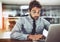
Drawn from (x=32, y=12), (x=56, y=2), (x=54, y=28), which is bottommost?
(x=54, y=28)

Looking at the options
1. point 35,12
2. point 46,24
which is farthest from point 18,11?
point 46,24

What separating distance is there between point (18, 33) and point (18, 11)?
0.26 meters

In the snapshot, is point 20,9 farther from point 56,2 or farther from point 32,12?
point 56,2

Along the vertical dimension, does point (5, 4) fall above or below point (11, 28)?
above

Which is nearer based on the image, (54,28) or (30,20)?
(54,28)

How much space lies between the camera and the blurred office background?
1.60 meters

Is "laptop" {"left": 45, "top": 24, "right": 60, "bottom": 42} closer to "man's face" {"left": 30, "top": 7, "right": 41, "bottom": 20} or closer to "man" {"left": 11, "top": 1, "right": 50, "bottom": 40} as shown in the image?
"man" {"left": 11, "top": 1, "right": 50, "bottom": 40}

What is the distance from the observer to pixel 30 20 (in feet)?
5.36

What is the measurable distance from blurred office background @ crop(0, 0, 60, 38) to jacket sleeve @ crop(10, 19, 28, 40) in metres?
0.04

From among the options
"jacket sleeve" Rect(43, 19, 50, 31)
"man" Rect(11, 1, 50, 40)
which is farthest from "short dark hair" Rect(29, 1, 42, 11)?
"jacket sleeve" Rect(43, 19, 50, 31)

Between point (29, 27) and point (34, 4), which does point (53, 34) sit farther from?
point (34, 4)

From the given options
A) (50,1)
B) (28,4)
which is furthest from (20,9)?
(50,1)

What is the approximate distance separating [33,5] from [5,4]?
1.06 ft

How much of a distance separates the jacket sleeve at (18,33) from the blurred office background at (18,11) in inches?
1.7
